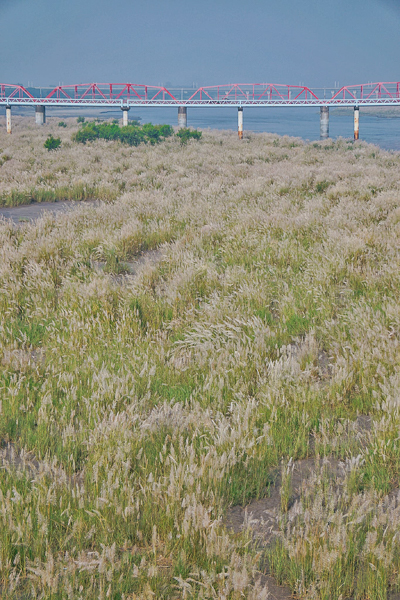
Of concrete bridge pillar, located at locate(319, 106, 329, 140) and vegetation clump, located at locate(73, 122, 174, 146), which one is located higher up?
concrete bridge pillar, located at locate(319, 106, 329, 140)

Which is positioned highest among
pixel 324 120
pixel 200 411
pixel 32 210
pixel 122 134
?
pixel 324 120

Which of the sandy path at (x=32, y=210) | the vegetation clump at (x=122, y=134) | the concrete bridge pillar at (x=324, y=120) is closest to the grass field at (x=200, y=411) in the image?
the sandy path at (x=32, y=210)

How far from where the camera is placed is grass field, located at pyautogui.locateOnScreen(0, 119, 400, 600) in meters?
2.00

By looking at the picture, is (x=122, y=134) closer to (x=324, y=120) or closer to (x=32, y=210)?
(x=32, y=210)

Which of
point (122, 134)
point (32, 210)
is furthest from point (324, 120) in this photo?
point (32, 210)

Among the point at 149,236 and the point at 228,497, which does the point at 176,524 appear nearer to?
the point at 228,497

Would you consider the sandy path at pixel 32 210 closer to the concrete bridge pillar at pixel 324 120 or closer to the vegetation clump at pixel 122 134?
the vegetation clump at pixel 122 134

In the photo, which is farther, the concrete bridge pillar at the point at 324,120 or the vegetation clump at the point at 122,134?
the concrete bridge pillar at the point at 324,120

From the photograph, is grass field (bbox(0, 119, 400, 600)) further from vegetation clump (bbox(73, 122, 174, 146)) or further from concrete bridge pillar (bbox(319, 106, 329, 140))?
concrete bridge pillar (bbox(319, 106, 329, 140))

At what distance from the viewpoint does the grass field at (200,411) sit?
2004 mm

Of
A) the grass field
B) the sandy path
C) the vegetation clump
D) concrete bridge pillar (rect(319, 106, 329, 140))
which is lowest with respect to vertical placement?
the grass field

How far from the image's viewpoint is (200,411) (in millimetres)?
3438

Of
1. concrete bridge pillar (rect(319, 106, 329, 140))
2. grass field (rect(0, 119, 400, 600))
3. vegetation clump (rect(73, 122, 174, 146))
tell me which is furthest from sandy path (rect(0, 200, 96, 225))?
concrete bridge pillar (rect(319, 106, 329, 140))

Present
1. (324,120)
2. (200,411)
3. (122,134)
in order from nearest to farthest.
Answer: (200,411)
(122,134)
(324,120)
